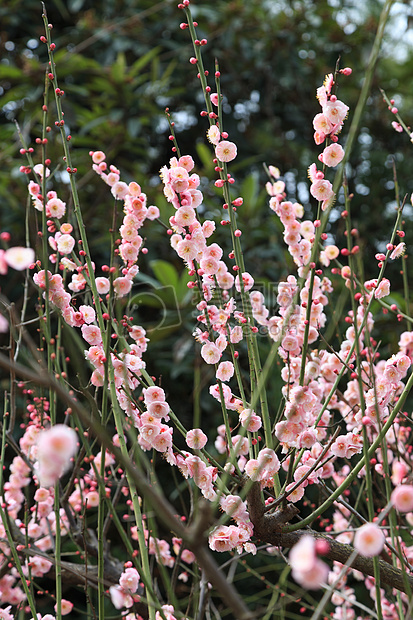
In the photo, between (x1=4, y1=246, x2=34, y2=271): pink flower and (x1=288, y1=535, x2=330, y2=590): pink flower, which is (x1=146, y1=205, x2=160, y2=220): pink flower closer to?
(x1=4, y1=246, x2=34, y2=271): pink flower

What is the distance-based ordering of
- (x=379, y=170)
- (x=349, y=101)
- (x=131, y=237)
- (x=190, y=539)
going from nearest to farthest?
(x=190, y=539), (x=131, y=237), (x=379, y=170), (x=349, y=101)

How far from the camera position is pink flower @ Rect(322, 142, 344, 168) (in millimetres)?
741

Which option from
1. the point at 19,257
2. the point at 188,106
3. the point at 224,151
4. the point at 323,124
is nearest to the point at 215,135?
the point at 224,151

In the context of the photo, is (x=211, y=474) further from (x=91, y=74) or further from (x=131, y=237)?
(x=91, y=74)

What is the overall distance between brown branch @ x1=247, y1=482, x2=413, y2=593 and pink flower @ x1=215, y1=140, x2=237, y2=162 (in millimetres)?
403

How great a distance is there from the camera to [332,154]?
748 millimetres

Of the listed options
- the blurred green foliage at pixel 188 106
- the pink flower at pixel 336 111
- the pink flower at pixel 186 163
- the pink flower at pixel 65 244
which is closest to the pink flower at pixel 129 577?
the pink flower at pixel 65 244

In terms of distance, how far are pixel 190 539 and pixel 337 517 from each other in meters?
0.98

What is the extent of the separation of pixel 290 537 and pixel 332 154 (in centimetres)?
46

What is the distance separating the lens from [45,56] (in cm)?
249

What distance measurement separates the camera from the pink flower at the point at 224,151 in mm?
764

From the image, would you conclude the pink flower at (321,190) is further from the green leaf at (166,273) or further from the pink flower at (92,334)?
the green leaf at (166,273)

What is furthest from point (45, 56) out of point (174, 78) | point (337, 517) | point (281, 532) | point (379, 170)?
point (281, 532)

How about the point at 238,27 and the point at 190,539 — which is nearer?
the point at 190,539
